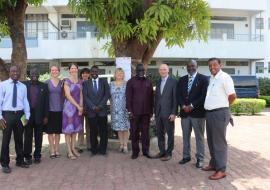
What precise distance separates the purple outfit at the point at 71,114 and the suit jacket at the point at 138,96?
1.12m

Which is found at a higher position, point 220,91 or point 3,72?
point 3,72

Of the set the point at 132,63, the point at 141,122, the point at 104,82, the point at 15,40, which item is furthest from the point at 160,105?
the point at 15,40

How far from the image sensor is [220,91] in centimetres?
739

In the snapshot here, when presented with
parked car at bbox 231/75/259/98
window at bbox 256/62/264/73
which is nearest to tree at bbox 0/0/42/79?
parked car at bbox 231/75/259/98

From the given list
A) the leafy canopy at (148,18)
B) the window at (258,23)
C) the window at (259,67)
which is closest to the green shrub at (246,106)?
the leafy canopy at (148,18)

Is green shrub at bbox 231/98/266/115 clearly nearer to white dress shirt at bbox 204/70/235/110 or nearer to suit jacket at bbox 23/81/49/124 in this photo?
suit jacket at bbox 23/81/49/124

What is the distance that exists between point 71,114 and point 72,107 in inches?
5.9

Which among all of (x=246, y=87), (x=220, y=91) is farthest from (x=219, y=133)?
(x=246, y=87)

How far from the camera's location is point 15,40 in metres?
11.9

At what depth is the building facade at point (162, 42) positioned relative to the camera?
2789 centimetres

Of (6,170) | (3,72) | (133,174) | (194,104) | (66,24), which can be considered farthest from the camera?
(66,24)

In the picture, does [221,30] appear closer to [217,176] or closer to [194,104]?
[194,104]

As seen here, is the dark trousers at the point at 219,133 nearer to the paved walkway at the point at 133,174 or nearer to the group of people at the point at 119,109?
the group of people at the point at 119,109

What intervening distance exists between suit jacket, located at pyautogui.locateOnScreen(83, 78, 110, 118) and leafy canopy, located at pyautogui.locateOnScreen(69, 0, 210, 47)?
124 cm
